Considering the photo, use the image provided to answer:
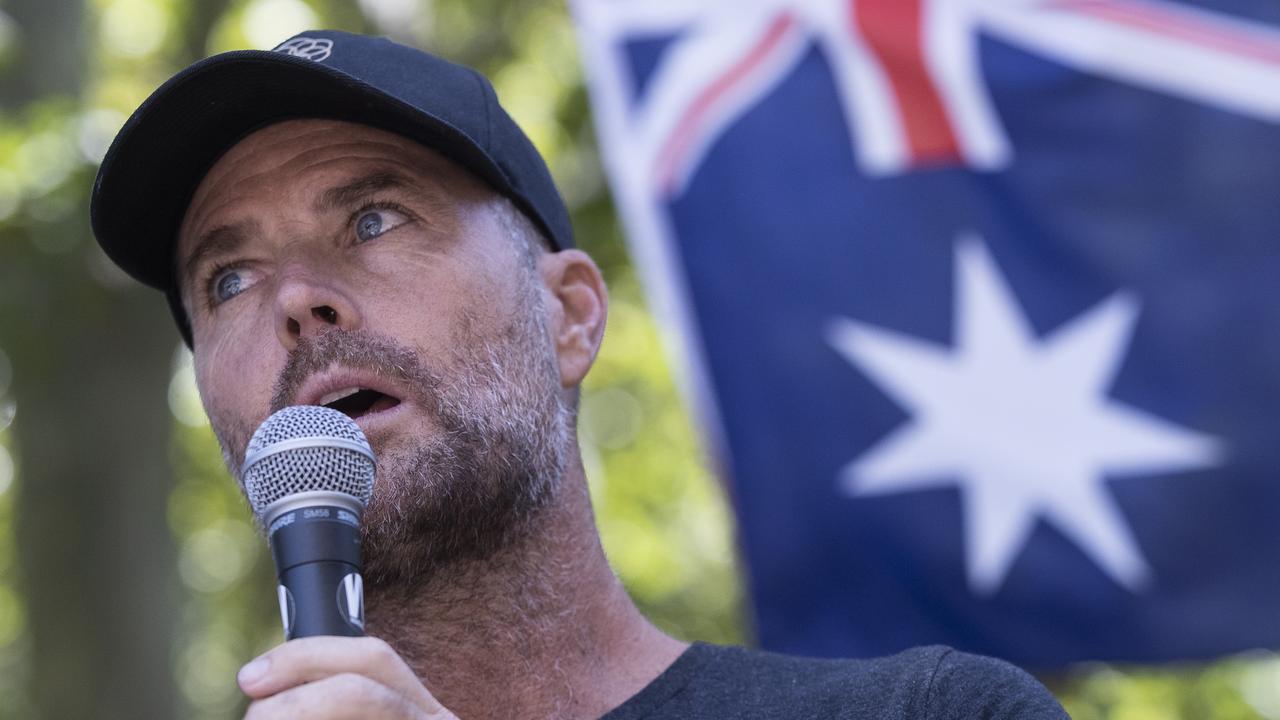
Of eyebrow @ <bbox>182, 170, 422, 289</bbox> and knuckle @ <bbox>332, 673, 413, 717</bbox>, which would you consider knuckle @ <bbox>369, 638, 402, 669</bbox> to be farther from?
eyebrow @ <bbox>182, 170, 422, 289</bbox>

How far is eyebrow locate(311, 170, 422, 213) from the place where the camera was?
2.54 m

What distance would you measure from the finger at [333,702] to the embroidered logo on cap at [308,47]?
1343 millimetres

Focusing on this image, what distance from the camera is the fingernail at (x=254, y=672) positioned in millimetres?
1506

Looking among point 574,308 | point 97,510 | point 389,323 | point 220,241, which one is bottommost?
point 389,323

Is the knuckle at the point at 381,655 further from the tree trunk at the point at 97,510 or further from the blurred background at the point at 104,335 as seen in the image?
the tree trunk at the point at 97,510

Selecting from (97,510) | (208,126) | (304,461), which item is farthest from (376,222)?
(97,510)

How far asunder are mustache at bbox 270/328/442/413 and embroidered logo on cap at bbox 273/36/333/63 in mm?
509

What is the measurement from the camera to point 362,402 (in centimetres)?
240

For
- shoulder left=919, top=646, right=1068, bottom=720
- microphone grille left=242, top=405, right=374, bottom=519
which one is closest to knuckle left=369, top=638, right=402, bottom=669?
microphone grille left=242, top=405, right=374, bottom=519

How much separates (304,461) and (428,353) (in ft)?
2.15

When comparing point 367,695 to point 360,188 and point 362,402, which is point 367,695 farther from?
point 360,188

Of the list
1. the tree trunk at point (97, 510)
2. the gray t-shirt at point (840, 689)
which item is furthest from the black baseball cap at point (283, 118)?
the tree trunk at point (97, 510)

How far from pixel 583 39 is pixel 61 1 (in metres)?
3.01

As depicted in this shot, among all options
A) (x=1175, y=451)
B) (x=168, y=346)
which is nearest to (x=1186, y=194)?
(x=1175, y=451)
